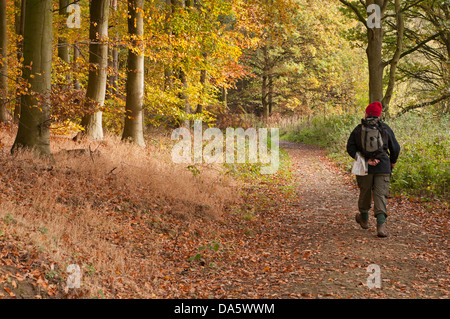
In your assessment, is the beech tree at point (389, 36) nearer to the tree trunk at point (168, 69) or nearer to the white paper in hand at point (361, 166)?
the tree trunk at point (168, 69)

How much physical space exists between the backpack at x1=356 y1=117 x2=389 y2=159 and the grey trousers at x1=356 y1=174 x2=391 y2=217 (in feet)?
1.42

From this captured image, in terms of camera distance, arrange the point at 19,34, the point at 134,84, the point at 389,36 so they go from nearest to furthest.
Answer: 1. the point at 134,84
2. the point at 19,34
3. the point at 389,36

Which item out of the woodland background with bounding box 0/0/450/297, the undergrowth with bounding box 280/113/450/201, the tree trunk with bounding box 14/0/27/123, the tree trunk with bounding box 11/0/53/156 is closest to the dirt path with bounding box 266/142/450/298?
the undergrowth with bounding box 280/113/450/201

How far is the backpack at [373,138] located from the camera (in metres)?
7.51

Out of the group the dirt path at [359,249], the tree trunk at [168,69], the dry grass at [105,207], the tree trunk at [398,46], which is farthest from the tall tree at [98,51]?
the tree trunk at [398,46]

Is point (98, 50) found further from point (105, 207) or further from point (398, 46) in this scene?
point (398, 46)

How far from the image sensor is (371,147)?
24.7ft

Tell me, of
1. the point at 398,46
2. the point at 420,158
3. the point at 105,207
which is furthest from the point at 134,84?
the point at 398,46

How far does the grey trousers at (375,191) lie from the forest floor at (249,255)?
542mm

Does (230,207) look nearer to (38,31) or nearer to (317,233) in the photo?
(317,233)

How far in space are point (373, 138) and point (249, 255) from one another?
315 cm

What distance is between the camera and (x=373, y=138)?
7.53 m

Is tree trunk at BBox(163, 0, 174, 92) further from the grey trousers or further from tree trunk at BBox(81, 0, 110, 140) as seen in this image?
the grey trousers
